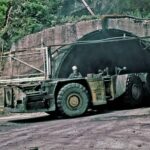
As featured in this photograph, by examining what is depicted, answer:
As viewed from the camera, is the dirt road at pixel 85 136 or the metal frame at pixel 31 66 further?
the metal frame at pixel 31 66

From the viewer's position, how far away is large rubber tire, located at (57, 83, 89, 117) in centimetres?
1423

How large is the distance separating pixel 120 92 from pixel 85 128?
504cm

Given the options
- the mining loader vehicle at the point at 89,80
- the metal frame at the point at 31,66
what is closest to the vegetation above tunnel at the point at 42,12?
the mining loader vehicle at the point at 89,80

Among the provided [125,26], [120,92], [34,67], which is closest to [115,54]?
[125,26]

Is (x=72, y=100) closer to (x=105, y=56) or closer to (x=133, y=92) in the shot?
(x=133, y=92)

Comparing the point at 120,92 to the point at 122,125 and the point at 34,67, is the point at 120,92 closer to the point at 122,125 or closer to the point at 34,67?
the point at 34,67

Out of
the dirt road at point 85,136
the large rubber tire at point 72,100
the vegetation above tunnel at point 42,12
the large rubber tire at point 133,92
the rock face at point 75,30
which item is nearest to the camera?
the dirt road at point 85,136

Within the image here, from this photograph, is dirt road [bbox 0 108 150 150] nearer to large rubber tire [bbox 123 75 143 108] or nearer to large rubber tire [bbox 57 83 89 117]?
large rubber tire [bbox 57 83 89 117]

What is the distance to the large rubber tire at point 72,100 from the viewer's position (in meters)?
14.2

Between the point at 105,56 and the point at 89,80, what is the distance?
3461mm

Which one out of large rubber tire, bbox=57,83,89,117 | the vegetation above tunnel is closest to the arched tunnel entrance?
large rubber tire, bbox=57,83,89,117

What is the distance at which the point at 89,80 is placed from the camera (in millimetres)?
14766

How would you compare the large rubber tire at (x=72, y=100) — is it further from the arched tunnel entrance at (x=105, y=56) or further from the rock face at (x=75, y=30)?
the rock face at (x=75, y=30)

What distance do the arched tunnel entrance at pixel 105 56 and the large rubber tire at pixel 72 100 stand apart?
3.09m
